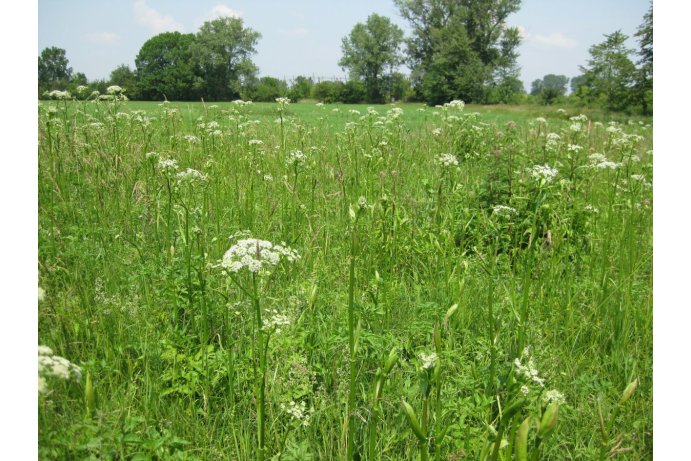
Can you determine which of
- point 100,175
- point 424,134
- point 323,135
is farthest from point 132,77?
point 424,134

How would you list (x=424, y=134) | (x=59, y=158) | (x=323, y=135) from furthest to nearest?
(x=424, y=134) < (x=323, y=135) < (x=59, y=158)

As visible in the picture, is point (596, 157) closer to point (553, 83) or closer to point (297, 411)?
point (553, 83)

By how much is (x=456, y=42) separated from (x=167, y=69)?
5.36 feet

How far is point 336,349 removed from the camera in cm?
197

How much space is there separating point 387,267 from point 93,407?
164cm

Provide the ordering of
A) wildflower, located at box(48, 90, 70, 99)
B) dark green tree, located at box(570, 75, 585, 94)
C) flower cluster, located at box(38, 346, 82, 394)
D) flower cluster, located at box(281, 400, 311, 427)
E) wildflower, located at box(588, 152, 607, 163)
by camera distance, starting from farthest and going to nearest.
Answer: wildflower, located at box(588, 152, 607, 163)
dark green tree, located at box(570, 75, 585, 94)
wildflower, located at box(48, 90, 70, 99)
flower cluster, located at box(281, 400, 311, 427)
flower cluster, located at box(38, 346, 82, 394)

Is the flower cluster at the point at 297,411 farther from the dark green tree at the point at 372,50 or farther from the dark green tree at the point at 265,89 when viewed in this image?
the dark green tree at the point at 265,89

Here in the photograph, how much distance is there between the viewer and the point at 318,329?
216 centimetres

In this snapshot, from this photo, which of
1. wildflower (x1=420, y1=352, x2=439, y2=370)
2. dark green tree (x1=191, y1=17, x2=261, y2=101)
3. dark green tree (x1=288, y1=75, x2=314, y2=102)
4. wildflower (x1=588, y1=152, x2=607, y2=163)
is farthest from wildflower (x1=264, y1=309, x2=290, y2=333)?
wildflower (x1=588, y1=152, x2=607, y2=163)

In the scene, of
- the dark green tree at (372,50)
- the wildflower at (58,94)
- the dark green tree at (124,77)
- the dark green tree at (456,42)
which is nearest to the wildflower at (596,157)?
the dark green tree at (456,42)

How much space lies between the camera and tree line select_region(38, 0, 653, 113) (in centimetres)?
241

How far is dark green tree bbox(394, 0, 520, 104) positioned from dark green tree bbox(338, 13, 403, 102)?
0.30 ft

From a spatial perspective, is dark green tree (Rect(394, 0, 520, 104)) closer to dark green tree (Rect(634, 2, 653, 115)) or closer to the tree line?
the tree line
